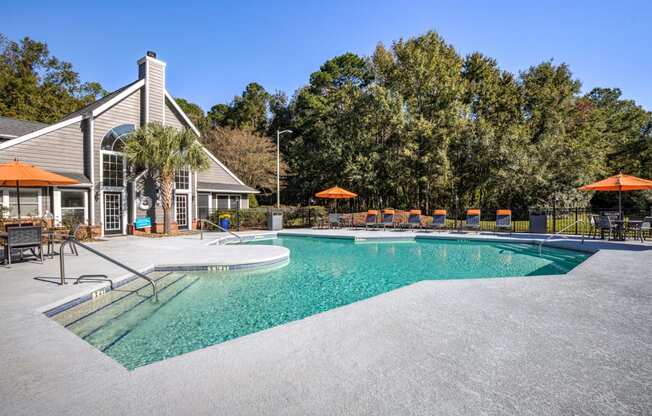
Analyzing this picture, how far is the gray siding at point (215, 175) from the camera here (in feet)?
60.3

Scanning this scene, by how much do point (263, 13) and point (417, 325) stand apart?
48.8 feet

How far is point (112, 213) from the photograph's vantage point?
14.7 meters

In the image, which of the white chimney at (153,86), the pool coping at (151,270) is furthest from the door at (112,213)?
the pool coping at (151,270)

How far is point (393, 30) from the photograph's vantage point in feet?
79.0

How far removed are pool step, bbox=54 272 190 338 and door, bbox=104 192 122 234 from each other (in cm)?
934

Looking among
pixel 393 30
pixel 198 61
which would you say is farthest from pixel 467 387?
pixel 393 30

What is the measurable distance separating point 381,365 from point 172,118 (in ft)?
57.7

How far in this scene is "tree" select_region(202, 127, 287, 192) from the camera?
28.0 meters

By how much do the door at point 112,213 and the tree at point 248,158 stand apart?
13.4 m

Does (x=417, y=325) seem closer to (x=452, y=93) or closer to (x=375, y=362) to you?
(x=375, y=362)

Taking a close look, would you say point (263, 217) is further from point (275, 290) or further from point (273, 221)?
point (275, 290)

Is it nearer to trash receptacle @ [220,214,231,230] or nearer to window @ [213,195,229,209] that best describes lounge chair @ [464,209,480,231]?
trash receptacle @ [220,214,231,230]

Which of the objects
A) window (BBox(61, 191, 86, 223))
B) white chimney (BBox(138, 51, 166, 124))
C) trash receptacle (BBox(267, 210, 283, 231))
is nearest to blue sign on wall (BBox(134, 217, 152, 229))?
window (BBox(61, 191, 86, 223))

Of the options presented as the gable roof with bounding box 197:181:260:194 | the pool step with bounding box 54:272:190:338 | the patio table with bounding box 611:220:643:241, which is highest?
the gable roof with bounding box 197:181:260:194
